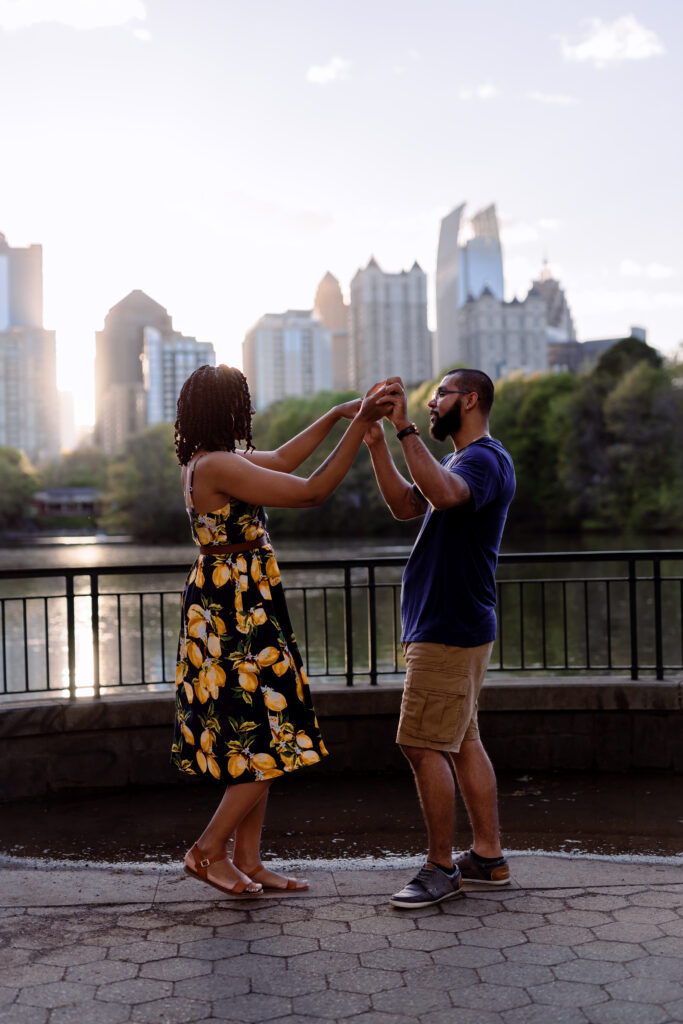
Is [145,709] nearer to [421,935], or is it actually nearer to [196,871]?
[196,871]

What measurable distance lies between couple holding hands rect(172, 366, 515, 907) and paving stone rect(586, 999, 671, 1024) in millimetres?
936

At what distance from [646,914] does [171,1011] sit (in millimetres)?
1693

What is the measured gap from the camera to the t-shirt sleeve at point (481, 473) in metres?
3.81

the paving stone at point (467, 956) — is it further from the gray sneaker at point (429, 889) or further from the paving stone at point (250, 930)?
the paving stone at point (250, 930)

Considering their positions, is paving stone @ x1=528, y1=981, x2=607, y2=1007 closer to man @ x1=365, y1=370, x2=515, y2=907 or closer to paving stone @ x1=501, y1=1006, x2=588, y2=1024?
paving stone @ x1=501, y1=1006, x2=588, y2=1024

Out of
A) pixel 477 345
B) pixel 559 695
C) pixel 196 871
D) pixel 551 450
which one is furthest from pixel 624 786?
pixel 477 345

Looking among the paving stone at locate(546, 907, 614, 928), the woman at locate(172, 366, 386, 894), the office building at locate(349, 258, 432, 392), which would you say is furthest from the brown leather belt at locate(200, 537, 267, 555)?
the office building at locate(349, 258, 432, 392)

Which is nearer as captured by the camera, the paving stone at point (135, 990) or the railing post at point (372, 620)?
the paving stone at point (135, 990)

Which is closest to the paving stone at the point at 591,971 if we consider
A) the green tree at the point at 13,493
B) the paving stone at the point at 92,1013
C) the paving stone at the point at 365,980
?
the paving stone at the point at 365,980

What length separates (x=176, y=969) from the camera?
327cm

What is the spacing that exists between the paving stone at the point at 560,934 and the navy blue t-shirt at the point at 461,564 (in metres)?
1.00

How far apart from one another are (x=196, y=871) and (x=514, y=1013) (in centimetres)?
140

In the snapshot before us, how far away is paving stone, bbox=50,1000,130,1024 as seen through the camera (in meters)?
2.93

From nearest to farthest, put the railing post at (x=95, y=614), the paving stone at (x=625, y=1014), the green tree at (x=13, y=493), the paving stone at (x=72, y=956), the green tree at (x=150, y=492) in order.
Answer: the paving stone at (x=625, y=1014) < the paving stone at (x=72, y=956) < the railing post at (x=95, y=614) < the green tree at (x=150, y=492) < the green tree at (x=13, y=493)
